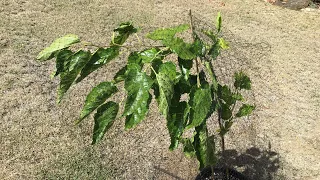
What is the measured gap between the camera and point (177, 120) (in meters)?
1.36

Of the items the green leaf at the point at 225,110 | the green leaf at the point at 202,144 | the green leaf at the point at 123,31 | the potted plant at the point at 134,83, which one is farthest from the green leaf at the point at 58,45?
the green leaf at the point at 225,110

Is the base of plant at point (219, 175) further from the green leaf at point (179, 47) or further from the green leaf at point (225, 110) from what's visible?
the green leaf at point (179, 47)

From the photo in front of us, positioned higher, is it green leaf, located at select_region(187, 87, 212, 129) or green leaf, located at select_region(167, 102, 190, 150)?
green leaf, located at select_region(187, 87, 212, 129)

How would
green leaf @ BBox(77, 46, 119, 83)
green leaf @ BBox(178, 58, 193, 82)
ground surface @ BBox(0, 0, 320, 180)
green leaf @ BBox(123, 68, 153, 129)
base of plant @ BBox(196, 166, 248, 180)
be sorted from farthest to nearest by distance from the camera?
ground surface @ BBox(0, 0, 320, 180) < base of plant @ BBox(196, 166, 248, 180) < green leaf @ BBox(178, 58, 193, 82) < green leaf @ BBox(77, 46, 119, 83) < green leaf @ BBox(123, 68, 153, 129)

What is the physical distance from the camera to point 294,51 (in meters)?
4.62

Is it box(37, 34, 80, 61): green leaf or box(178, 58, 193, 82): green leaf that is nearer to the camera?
box(37, 34, 80, 61): green leaf

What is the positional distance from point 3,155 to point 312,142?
271 cm

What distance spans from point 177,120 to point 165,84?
18cm

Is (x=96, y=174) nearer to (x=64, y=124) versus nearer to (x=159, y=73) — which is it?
(x=64, y=124)

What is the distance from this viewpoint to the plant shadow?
3.01m

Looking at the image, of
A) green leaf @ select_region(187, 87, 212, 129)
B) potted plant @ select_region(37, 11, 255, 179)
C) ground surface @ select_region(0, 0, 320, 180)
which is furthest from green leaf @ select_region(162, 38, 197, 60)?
ground surface @ select_region(0, 0, 320, 180)

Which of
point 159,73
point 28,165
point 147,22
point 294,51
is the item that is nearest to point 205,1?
point 147,22

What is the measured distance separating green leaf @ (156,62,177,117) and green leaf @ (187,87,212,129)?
0.10 m

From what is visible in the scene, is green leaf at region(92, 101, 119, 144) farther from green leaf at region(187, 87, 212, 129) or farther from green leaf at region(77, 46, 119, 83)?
green leaf at region(187, 87, 212, 129)
